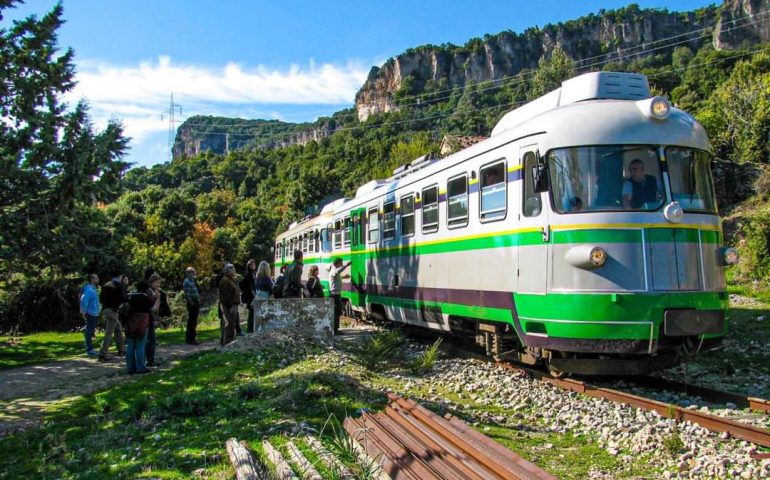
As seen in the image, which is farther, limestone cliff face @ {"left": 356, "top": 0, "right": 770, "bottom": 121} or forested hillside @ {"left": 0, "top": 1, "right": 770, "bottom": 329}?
limestone cliff face @ {"left": 356, "top": 0, "right": 770, "bottom": 121}

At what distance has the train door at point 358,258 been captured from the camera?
16.0 metres

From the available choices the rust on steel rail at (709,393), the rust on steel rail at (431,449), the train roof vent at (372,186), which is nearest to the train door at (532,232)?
the rust on steel rail at (709,393)

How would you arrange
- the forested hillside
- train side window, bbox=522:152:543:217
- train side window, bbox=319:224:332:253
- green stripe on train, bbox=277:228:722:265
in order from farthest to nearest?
train side window, bbox=319:224:332:253
the forested hillside
train side window, bbox=522:152:543:217
green stripe on train, bbox=277:228:722:265

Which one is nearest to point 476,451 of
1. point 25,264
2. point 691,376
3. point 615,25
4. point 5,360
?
point 691,376

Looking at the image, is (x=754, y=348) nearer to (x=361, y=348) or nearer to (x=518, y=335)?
(x=518, y=335)

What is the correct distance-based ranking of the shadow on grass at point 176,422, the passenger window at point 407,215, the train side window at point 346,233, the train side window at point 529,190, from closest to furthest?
the shadow on grass at point 176,422
the train side window at point 529,190
the passenger window at point 407,215
the train side window at point 346,233

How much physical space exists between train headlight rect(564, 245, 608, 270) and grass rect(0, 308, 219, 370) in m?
11.8

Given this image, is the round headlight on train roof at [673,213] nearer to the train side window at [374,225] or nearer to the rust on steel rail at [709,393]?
the rust on steel rail at [709,393]

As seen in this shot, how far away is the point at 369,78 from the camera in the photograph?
197750 millimetres

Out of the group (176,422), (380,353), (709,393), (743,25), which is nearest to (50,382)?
(176,422)

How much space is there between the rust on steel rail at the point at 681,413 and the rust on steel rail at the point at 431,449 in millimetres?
2624

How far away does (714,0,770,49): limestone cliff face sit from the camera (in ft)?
403

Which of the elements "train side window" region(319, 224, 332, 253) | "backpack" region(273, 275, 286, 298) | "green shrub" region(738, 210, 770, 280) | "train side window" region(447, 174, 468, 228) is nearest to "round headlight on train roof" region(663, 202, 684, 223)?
"train side window" region(447, 174, 468, 228)

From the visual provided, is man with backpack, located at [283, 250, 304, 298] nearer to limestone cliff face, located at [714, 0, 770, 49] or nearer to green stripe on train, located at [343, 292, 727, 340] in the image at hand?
green stripe on train, located at [343, 292, 727, 340]
